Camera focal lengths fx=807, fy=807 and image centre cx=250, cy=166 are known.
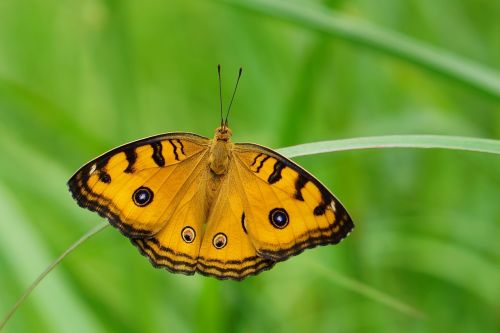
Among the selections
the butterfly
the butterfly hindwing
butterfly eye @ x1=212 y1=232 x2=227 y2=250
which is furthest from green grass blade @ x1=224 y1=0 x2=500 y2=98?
butterfly eye @ x1=212 y1=232 x2=227 y2=250

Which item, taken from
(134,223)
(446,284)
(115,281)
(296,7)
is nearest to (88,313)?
(134,223)

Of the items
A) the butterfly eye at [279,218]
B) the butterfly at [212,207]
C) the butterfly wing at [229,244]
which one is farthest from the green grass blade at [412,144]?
the butterfly wing at [229,244]

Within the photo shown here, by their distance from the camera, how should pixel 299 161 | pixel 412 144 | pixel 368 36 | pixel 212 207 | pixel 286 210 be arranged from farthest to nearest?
pixel 299 161, pixel 368 36, pixel 212 207, pixel 286 210, pixel 412 144

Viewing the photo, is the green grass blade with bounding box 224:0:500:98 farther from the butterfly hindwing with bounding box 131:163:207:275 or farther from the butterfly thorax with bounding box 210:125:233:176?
the butterfly hindwing with bounding box 131:163:207:275

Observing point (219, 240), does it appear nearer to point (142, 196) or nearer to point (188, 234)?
point (188, 234)

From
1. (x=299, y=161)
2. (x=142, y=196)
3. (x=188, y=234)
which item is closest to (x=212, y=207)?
(x=188, y=234)

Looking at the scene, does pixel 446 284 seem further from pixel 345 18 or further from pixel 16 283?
pixel 16 283
